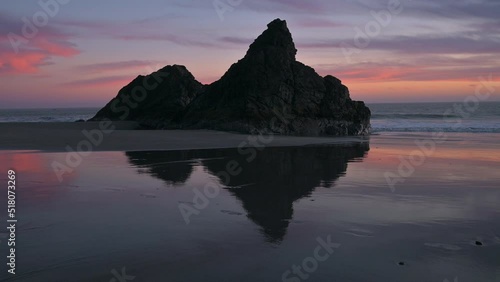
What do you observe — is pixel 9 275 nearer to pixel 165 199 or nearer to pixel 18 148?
pixel 165 199

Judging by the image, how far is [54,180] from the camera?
1170 cm

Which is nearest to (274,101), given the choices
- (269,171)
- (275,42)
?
(275,42)

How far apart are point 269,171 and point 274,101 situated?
2014cm

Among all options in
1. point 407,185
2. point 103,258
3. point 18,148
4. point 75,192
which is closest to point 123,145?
point 18,148

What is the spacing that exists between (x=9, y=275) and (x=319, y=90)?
32782 millimetres

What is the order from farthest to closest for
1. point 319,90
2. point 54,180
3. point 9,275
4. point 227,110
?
point 319,90, point 227,110, point 54,180, point 9,275

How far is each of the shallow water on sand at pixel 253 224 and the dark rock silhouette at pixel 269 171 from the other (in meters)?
0.06

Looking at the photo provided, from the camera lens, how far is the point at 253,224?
771 centimetres

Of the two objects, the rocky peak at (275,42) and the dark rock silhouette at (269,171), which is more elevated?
the rocky peak at (275,42)

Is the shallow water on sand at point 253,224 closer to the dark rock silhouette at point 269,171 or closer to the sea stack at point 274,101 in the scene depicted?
the dark rock silhouette at point 269,171

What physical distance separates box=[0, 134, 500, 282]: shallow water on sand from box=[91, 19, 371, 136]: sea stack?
58.2 ft

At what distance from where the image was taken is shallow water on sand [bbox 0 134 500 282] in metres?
5.65

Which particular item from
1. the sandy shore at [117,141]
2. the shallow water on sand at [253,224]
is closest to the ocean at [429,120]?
the sandy shore at [117,141]

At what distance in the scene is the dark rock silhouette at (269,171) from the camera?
28.5 ft
